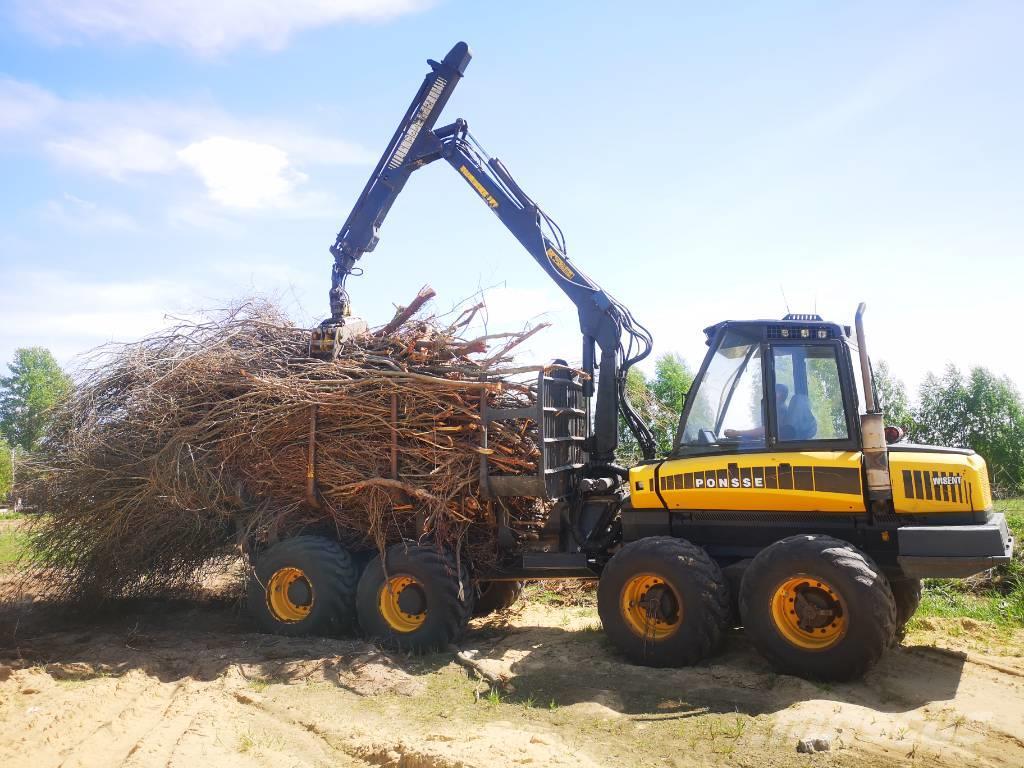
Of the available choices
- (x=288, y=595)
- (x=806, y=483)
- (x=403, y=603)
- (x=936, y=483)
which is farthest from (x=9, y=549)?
(x=936, y=483)

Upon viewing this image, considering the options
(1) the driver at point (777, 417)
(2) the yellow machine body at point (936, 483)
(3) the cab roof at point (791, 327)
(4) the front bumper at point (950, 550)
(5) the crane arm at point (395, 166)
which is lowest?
(4) the front bumper at point (950, 550)

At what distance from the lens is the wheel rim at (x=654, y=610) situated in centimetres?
649

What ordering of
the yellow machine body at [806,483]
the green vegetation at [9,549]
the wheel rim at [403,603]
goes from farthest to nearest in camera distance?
the green vegetation at [9,549] → the wheel rim at [403,603] → the yellow machine body at [806,483]

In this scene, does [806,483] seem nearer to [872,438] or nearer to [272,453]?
[872,438]

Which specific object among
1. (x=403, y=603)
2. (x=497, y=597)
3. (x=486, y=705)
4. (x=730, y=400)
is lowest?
(x=486, y=705)

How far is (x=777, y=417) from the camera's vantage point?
21.5 ft

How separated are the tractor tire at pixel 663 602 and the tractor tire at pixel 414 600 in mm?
1514

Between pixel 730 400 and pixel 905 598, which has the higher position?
pixel 730 400

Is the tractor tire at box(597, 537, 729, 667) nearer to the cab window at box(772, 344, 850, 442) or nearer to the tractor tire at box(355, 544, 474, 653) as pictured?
the cab window at box(772, 344, 850, 442)

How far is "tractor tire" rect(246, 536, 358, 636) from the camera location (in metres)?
7.82

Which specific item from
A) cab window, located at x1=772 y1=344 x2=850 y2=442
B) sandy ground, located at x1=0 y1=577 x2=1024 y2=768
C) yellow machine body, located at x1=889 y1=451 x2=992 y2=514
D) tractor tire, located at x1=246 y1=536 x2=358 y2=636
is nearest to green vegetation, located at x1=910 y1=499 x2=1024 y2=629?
sandy ground, located at x1=0 y1=577 x2=1024 y2=768

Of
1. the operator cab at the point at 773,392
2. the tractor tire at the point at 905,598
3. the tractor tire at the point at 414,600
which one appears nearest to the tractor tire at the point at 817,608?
the operator cab at the point at 773,392

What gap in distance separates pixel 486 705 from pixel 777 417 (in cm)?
320

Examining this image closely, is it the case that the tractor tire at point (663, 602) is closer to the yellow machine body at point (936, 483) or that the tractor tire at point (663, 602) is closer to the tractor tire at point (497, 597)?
the yellow machine body at point (936, 483)
